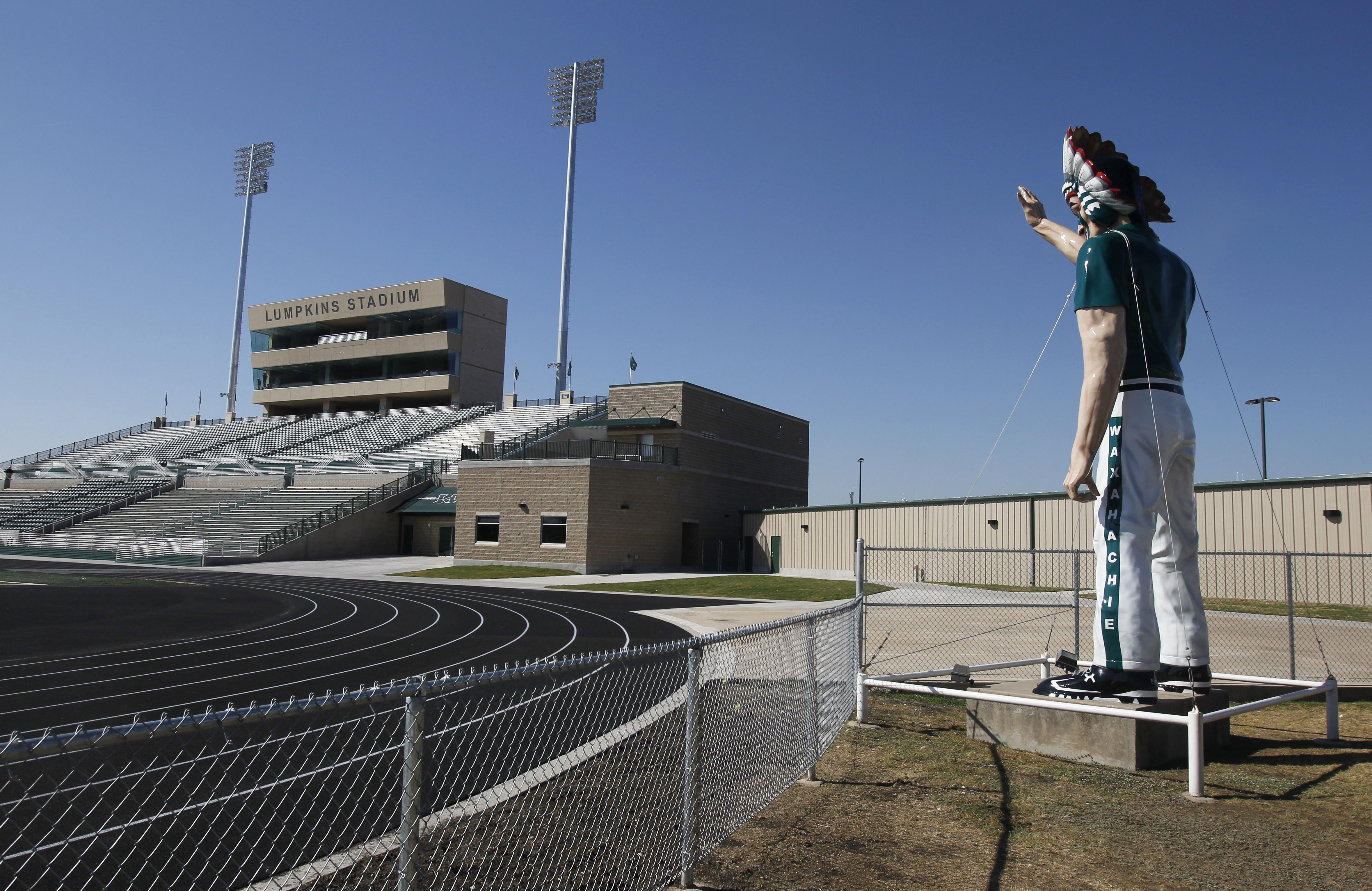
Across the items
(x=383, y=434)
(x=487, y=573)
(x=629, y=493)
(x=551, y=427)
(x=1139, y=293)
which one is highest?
(x=383, y=434)

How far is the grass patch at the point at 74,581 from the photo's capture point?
25750 mm

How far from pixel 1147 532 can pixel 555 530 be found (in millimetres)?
32734

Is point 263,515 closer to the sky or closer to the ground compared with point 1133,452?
closer to the ground

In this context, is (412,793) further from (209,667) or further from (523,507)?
(523,507)

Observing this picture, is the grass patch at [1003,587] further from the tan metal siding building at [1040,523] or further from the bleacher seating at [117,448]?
the bleacher seating at [117,448]

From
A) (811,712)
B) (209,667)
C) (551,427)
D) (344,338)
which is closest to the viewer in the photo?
(811,712)

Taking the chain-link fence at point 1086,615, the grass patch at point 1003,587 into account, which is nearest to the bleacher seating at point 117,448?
the grass patch at point 1003,587

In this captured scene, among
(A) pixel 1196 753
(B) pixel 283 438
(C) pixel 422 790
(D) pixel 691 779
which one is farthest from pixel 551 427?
(C) pixel 422 790

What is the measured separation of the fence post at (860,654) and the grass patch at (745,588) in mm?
14888

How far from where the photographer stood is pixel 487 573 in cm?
3609

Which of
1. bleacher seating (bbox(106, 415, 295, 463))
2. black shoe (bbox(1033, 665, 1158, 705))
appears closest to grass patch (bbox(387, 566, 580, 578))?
black shoe (bbox(1033, 665, 1158, 705))

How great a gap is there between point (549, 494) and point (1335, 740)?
32.5m

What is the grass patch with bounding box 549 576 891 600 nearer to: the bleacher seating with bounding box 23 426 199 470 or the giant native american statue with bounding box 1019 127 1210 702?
the giant native american statue with bounding box 1019 127 1210 702

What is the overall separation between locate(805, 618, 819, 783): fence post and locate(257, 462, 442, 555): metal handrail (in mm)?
40568
